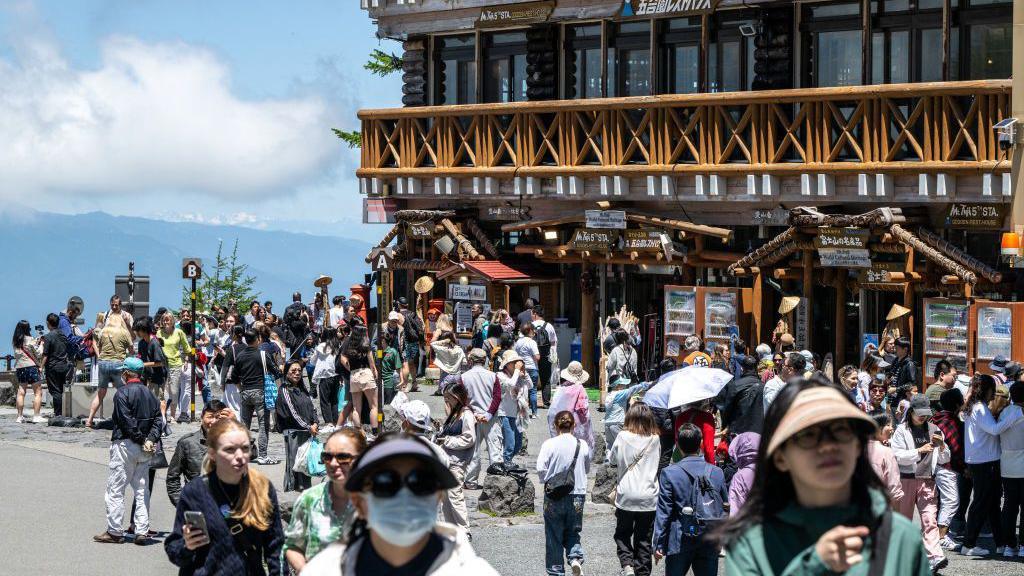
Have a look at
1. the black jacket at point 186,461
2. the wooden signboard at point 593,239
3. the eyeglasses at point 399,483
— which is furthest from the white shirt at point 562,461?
the wooden signboard at point 593,239

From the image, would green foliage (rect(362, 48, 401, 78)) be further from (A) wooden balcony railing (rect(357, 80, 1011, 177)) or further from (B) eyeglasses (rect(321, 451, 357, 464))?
(B) eyeglasses (rect(321, 451, 357, 464))

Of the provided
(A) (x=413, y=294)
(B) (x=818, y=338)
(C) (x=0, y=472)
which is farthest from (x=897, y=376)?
(A) (x=413, y=294)

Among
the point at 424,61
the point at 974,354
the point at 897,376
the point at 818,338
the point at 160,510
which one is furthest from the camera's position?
the point at 424,61

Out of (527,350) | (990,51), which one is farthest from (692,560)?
(990,51)

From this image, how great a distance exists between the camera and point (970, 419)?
13.3 meters

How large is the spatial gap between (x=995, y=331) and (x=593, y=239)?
8.65 metres

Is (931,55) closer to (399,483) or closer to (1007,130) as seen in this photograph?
(1007,130)

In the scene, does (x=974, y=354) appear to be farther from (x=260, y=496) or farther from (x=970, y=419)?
(x=260, y=496)

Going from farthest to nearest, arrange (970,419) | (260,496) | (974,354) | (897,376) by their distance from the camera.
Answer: (974,354), (897,376), (970,419), (260,496)

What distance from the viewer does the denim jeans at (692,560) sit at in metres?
10.1

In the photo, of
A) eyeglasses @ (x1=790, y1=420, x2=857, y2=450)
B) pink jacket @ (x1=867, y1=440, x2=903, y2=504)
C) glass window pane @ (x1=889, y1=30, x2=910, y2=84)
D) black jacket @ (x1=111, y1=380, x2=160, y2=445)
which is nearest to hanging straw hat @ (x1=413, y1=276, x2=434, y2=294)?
glass window pane @ (x1=889, y1=30, x2=910, y2=84)

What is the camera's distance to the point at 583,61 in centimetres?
2773

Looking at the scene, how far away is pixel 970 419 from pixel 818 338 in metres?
10.8

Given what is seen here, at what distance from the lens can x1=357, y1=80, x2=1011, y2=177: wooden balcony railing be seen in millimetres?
21750
